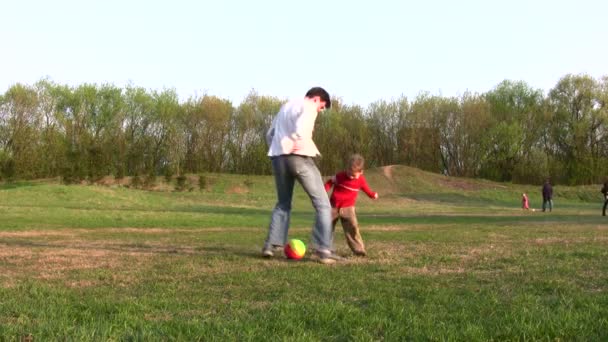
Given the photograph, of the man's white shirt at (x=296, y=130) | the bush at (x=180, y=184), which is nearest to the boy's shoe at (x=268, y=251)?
the man's white shirt at (x=296, y=130)

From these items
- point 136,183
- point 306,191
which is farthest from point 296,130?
point 136,183

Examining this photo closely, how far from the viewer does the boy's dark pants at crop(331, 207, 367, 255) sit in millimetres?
8609

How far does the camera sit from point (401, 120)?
6744 centimetres

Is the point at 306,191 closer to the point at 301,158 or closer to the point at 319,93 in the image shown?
the point at 301,158

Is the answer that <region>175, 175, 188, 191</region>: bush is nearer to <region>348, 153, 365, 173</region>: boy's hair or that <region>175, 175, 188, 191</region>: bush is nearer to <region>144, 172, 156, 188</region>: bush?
<region>144, 172, 156, 188</region>: bush

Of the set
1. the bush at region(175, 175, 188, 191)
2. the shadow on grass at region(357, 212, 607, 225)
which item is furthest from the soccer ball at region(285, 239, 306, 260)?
the bush at region(175, 175, 188, 191)

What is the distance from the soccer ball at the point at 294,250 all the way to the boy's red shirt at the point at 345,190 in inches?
45.7

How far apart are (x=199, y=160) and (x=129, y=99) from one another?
9685mm

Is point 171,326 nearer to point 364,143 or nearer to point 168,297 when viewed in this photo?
point 168,297

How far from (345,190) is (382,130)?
59731 mm

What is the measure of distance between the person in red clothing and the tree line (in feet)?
173

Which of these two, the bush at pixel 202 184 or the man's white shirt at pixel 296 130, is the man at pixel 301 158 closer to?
the man's white shirt at pixel 296 130

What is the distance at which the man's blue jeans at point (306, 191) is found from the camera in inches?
307

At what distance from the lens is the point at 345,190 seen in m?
9.04
